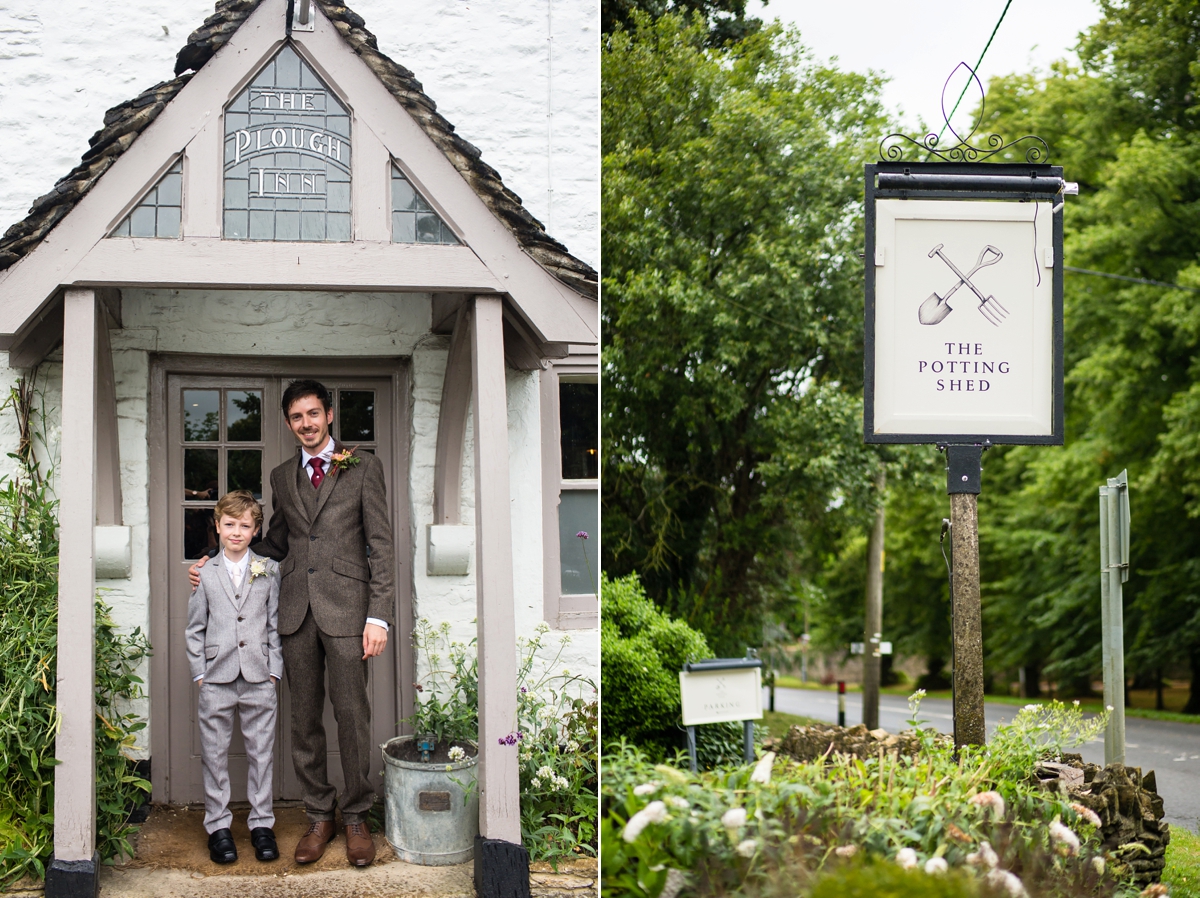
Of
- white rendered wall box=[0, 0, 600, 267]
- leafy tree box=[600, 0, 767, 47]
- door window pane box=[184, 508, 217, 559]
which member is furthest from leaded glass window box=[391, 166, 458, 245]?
leafy tree box=[600, 0, 767, 47]

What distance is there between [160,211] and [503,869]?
301 centimetres

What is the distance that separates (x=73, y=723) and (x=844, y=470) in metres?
7.99

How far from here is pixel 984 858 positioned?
3.44m

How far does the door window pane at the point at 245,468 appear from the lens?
18.9 ft

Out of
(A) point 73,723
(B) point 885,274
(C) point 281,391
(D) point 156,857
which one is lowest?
(D) point 156,857

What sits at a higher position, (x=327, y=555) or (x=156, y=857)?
(x=327, y=555)

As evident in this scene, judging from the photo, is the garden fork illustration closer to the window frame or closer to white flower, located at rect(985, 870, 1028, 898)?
the window frame

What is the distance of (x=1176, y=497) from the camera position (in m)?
14.2

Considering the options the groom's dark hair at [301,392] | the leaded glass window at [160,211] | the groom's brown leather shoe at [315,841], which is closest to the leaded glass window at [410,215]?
the leaded glass window at [160,211]

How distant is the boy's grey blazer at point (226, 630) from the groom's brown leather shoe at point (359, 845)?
793mm

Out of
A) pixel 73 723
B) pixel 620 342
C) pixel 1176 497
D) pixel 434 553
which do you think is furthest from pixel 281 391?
pixel 1176 497

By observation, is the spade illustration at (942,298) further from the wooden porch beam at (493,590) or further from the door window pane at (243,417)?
the door window pane at (243,417)

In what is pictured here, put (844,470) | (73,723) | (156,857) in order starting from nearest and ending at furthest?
(73,723)
(156,857)
(844,470)

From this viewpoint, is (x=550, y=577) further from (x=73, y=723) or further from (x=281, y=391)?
(x=73, y=723)
